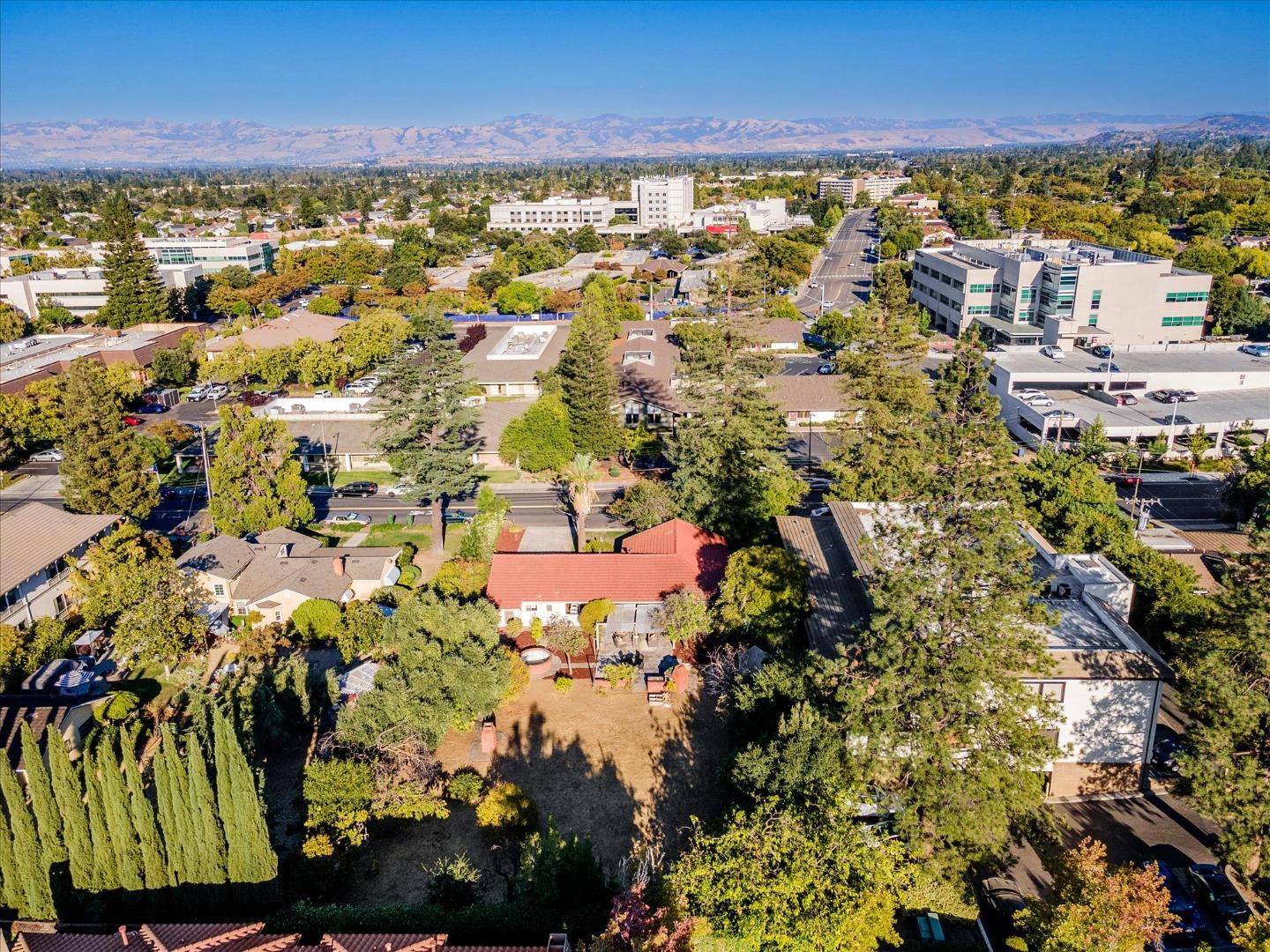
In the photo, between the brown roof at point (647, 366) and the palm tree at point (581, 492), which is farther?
the brown roof at point (647, 366)

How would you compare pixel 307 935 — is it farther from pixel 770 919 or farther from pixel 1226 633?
pixel 1226 633

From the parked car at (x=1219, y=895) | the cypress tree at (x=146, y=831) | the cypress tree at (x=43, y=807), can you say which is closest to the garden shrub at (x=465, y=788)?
the cypress tree at (x=146, y=831)

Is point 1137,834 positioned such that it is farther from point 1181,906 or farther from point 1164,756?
point 1164,756

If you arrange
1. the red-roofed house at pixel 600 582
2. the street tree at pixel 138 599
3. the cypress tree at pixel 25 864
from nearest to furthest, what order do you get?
the cypress tree at pixel 25 864 → the street tree at pixel 138 599 → the red-roofed house at pixel 600 582

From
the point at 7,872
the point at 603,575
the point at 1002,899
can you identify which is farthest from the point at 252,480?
the point at 1002,899

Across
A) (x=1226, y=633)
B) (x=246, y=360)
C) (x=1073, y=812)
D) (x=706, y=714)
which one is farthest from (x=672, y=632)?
(x=246, y=360)

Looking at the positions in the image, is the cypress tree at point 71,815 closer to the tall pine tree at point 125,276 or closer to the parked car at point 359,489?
the parked car at point 359,489

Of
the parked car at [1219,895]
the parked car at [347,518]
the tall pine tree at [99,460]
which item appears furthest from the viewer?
the parked car at [347,518]
